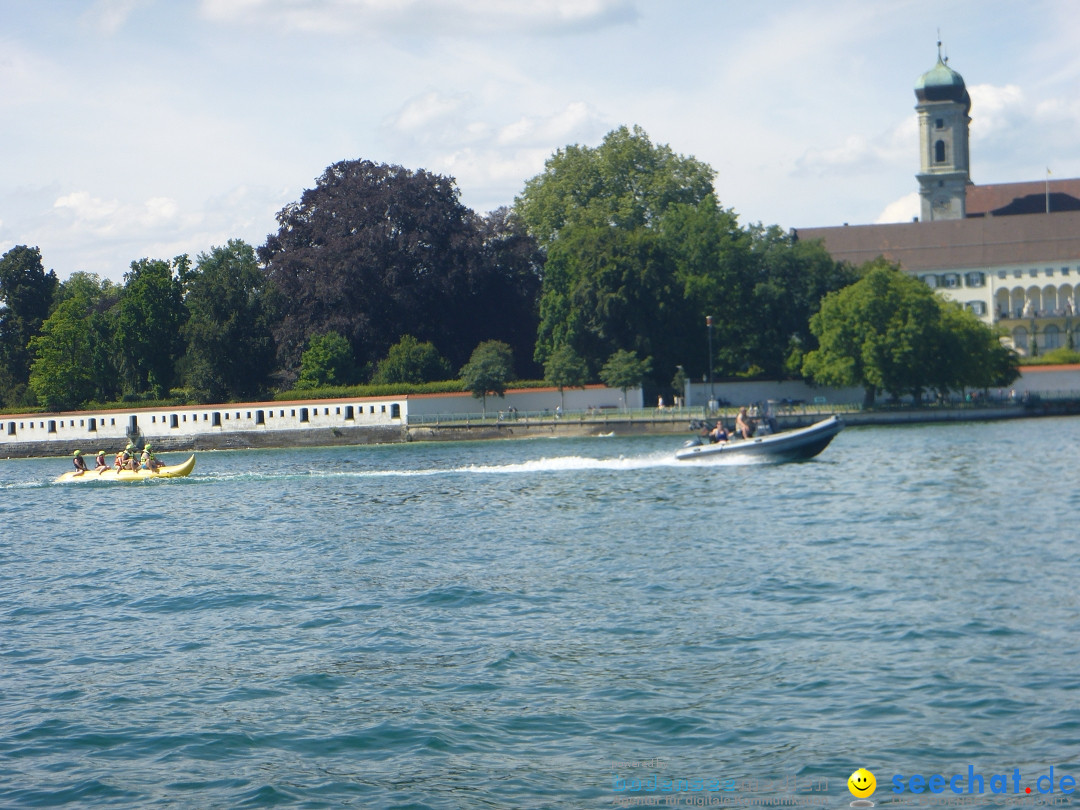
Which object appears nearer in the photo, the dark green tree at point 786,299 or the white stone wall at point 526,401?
the white stone wall at point 526,401

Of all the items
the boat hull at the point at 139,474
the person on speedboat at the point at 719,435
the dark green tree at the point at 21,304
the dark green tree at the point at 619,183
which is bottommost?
the boat hull at the point at 139,474

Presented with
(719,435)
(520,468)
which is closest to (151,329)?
(520,468)

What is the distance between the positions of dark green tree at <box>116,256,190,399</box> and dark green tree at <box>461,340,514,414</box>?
2550cm

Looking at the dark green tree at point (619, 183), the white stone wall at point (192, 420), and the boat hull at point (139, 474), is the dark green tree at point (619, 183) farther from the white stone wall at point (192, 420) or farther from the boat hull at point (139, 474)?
the boat hull at point (139, 474)

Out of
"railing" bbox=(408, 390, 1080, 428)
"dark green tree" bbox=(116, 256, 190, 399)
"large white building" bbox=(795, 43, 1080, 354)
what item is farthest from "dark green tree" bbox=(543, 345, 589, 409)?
"large white building" bbox=(795, 43, 1080, 354)

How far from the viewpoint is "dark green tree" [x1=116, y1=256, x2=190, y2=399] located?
86375 mm

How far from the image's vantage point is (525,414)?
73750mm

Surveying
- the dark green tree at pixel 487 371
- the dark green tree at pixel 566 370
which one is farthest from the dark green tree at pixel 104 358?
the dark green tree at pixel 566 370

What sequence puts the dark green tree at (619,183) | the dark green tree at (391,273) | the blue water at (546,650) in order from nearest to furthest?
the blue water at (546,650) < the dark green tree at (391,273) < the dark green tree at (619,183)

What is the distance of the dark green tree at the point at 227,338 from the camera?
80.8 meters

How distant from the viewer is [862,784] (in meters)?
10.1

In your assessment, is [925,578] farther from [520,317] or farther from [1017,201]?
[1017,201]

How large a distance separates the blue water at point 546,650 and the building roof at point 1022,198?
10410 centimetres

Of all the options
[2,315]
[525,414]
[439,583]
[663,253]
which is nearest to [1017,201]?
[663,253]
